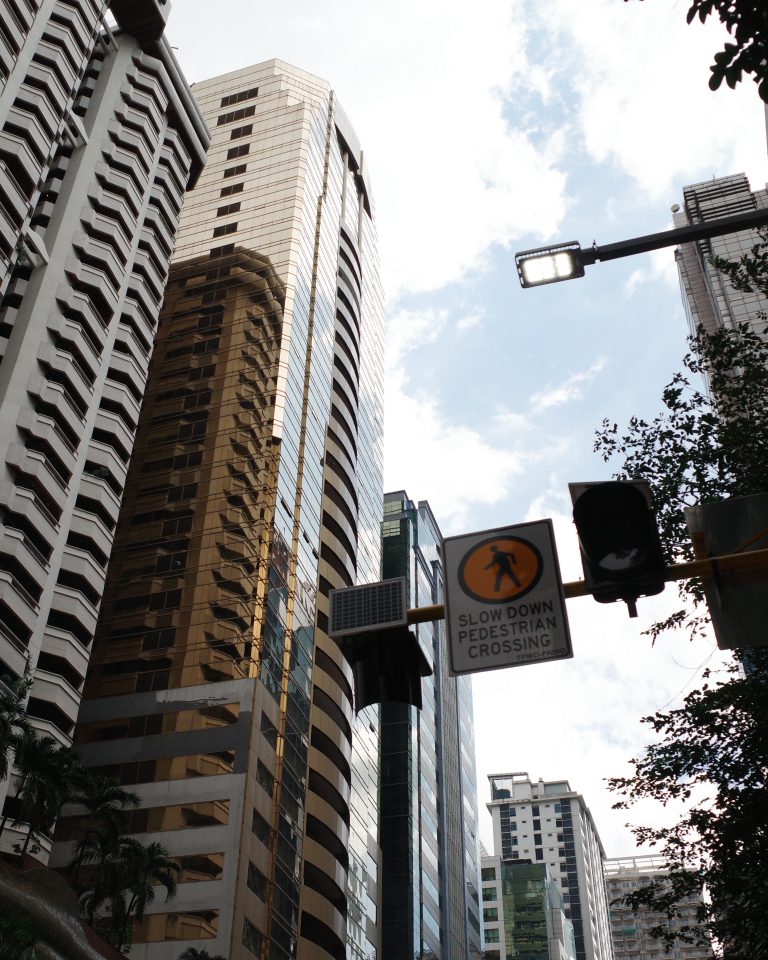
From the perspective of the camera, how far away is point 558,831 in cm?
15500

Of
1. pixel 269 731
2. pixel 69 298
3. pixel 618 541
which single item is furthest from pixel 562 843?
pixel 618 541

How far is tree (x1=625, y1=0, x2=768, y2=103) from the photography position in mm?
9164

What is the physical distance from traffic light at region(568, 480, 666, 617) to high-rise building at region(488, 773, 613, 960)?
154 m

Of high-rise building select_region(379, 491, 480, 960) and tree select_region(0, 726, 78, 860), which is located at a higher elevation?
high-rise building select_region(379, 491, 480, 960)

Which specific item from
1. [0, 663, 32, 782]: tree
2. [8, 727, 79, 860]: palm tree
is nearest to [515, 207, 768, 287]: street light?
[0, 663, 32, 782]: tree

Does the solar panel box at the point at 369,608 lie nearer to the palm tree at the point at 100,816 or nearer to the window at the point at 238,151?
the palm tree at the point at 100,816

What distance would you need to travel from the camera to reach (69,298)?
5981 centimetres

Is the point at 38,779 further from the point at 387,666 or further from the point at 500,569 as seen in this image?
the point at 500,569

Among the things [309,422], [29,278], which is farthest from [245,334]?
[29,278]

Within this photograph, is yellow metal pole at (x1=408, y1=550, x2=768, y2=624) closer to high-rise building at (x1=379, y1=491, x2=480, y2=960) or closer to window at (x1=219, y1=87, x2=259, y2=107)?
high-rise building at (x1=379, y1=491, x2=480, y2=960)

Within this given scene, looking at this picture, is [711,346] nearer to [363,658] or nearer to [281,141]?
[363,658]

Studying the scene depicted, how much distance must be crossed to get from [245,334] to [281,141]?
2365cm

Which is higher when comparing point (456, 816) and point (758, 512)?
point (456, 816)

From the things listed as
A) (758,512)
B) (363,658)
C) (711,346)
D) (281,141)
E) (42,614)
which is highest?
(281,141)
